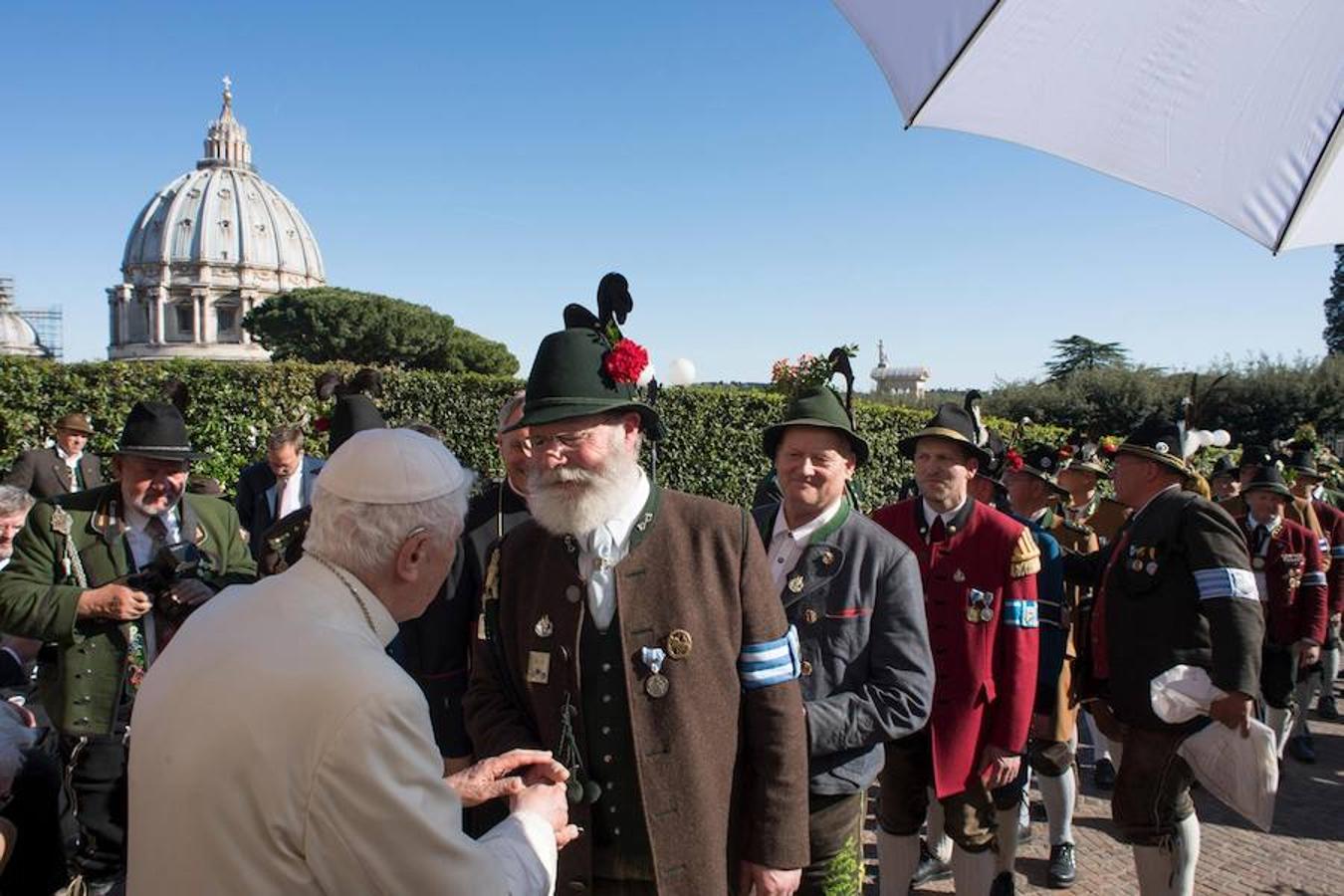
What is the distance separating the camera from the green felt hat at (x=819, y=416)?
10.7 ft

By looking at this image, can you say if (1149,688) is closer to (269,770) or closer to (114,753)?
(269,770)

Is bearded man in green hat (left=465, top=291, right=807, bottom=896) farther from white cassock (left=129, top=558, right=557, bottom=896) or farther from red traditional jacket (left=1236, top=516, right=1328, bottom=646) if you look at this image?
red traditional jacket (left=1236, top=516, right=1328, bottom=646)

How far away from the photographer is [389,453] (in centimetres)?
186

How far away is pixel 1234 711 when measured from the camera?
355cm

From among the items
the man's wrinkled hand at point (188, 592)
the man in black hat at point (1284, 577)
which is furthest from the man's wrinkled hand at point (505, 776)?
the man in black hat at point (1284, 577)

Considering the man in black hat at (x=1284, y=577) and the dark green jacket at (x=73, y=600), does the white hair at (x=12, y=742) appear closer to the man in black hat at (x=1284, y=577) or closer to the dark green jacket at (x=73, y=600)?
the dark green jacket at (x=73, y=600)

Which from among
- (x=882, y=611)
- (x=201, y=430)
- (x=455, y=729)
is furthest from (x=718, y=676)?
(x=201, y=430)

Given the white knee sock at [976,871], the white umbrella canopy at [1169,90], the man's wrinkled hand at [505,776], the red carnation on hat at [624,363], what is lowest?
the white knee sock at [976,871]

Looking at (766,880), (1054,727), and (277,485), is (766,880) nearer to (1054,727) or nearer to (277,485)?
(1054,727)

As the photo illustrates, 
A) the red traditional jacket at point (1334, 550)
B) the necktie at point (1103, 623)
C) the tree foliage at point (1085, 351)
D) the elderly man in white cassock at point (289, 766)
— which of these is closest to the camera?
the elderly man in white cassock at point (289, 766)

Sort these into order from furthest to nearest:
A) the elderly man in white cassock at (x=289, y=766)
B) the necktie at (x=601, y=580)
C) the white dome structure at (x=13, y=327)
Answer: the white dome structure at (x=13, y=327), the necktie at (x=601, y=580), the elderly man in white cassock at (x=289, y=766)

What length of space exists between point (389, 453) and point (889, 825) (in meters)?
3.16

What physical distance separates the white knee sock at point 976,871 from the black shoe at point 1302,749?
189 inches

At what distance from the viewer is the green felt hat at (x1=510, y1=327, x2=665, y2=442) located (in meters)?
2.52
